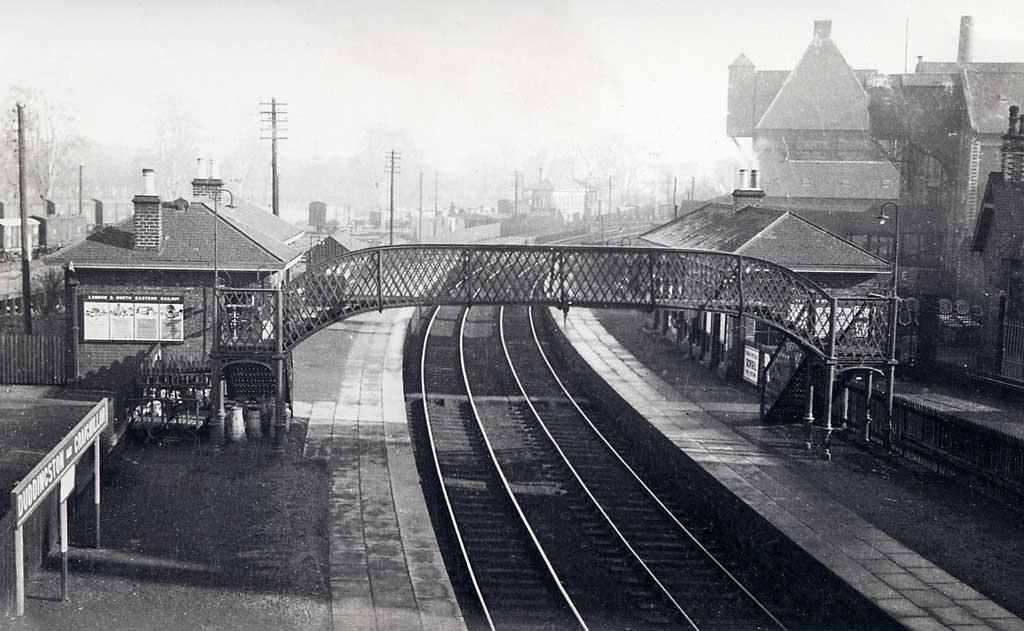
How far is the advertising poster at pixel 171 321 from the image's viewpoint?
2448 cm

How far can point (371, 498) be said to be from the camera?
18.8 meters

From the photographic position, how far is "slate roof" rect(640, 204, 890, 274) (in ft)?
91.5

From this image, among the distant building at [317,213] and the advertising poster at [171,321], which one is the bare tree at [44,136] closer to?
the distant building at [317,213]

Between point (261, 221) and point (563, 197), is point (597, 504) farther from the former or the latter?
point (563, 197)

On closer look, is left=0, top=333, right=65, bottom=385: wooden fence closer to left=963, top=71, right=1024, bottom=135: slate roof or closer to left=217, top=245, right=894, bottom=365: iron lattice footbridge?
left=217, top=245, right=894, bottom=365: iron lattice footbridge

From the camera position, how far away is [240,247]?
24.7m

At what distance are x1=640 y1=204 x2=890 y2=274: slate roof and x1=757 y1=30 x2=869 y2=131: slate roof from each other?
3307 cm

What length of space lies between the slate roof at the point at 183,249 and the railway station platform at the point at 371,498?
395cm

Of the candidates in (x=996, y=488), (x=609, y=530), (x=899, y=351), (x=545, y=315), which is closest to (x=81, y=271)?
(x=609, y=530)

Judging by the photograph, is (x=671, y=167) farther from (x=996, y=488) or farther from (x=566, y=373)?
(x=996, y=488)

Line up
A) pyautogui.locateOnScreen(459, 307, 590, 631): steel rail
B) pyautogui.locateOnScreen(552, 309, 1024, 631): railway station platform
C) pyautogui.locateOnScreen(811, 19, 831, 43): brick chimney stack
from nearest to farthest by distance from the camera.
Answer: pyautogui.locateOnScreen(552, 309, 1024, 631): railway station platform → pyautogui.locateOnScreen(459, 307, 590, 631): steel rail → pyautogui.locateOnScreen(811, 19, 831, 43): brick chimney stack

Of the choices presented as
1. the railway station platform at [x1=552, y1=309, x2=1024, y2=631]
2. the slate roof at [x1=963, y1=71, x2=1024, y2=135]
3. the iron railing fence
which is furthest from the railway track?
the slate roof at [x1=963, y1=71, x2=1024, y2=135]

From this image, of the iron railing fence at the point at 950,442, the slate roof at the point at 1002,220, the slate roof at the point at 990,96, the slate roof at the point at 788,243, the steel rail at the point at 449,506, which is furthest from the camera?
the slate roof at the point at 990,96

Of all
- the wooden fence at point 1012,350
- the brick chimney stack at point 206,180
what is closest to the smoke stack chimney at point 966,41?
the wooden fence at point 1012,350
